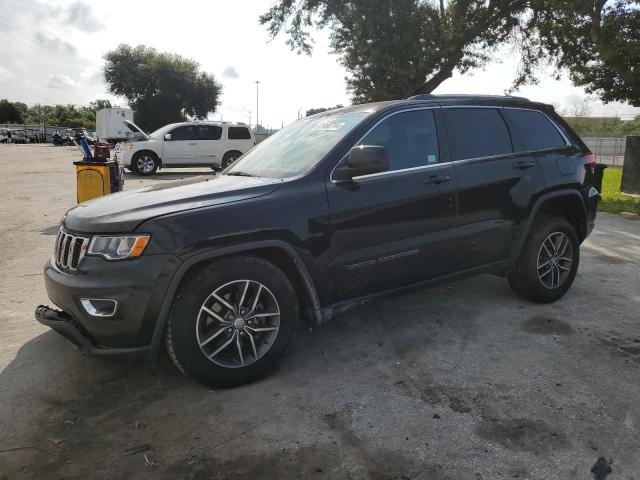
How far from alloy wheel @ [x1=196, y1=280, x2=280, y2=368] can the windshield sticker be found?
4.65 feet

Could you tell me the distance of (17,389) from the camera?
3170mm

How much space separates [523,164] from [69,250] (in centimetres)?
355

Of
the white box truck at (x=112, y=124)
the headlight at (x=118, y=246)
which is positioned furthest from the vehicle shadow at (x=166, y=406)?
the white box truck at (x=112, y=124)

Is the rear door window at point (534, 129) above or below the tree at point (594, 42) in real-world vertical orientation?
below

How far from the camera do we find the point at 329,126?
3912mm

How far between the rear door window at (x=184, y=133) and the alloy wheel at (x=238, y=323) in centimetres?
1587

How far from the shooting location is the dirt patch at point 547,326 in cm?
398

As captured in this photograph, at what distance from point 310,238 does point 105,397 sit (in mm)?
1593

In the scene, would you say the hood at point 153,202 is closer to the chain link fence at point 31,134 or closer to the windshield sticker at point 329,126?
the windshield sticker at point 329,126

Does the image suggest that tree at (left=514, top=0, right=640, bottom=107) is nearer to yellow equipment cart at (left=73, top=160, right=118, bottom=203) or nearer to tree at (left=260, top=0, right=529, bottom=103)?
tree at (left=260, top=0, right=529, bottom=103)

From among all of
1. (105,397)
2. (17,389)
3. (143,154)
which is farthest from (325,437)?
(143,154)

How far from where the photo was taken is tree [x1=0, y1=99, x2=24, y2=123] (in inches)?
3442

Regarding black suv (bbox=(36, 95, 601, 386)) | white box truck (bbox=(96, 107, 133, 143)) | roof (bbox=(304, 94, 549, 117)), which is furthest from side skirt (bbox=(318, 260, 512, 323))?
white box truck (bbox=(96, 107, 133, 143))

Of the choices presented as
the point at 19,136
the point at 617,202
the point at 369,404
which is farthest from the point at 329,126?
the point at 19,136
